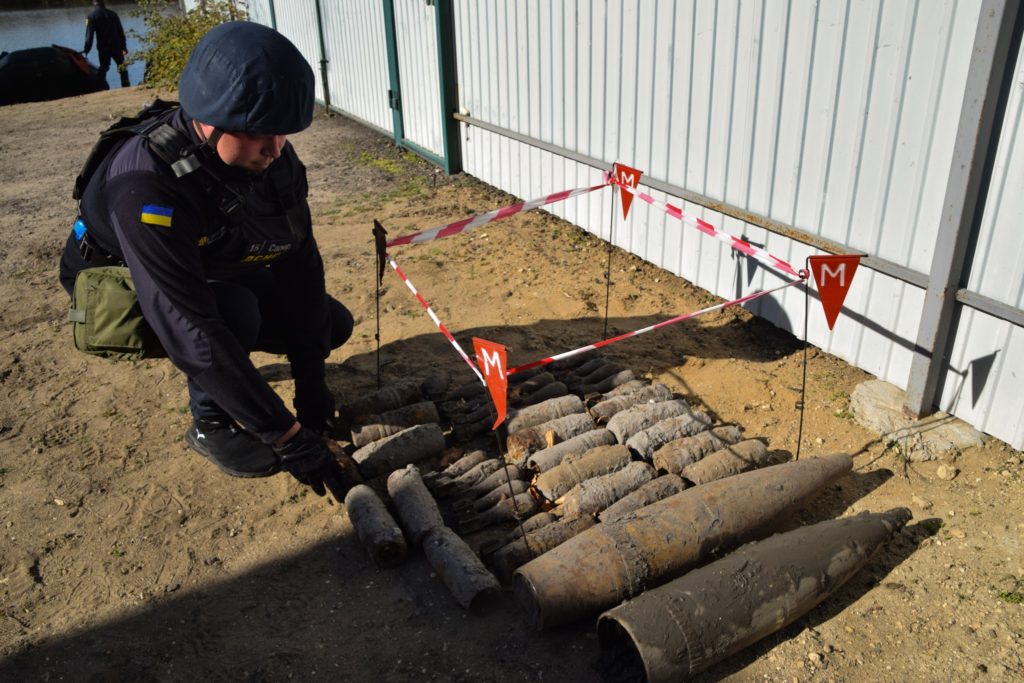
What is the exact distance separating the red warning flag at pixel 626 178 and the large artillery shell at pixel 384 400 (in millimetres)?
2317

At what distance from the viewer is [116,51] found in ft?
61.4

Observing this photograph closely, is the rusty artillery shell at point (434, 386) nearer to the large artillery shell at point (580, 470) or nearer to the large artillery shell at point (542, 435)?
the large artillery shell at point (542, 435)

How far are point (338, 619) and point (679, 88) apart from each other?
428 centimetres

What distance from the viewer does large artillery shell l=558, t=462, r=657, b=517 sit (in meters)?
3.52

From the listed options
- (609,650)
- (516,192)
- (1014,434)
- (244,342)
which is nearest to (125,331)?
(244,342)

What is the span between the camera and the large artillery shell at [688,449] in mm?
3736

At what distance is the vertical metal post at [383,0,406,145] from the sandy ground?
15.3 feet

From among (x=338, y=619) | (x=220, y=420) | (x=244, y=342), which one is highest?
(x=244, y=342)

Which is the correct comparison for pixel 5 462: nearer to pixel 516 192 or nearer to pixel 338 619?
pixel 338 619

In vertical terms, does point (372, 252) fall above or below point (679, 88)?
below

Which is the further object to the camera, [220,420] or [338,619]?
[220,420]

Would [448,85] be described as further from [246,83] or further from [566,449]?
[246,83]

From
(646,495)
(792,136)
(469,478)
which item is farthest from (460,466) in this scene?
(792,136)

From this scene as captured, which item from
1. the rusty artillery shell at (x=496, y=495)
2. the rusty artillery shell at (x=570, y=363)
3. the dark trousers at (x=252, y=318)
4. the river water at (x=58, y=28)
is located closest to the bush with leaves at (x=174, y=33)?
the river water at (x=58, y=28)
